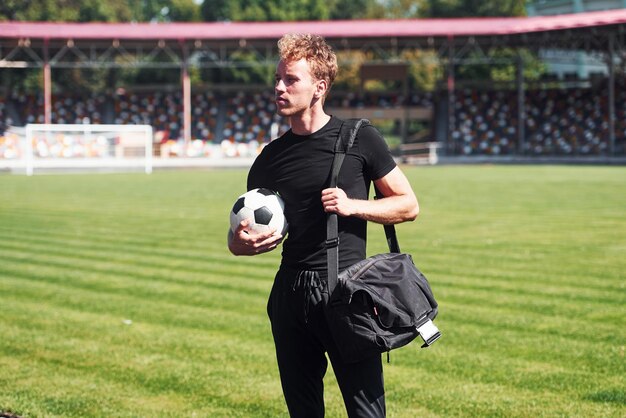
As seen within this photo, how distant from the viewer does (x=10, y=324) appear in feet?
28.8

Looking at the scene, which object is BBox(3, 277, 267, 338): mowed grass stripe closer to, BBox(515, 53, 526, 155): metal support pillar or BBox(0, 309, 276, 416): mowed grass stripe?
BBox(0, 309, 276, 416): mowed grass stripe

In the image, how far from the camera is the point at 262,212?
410 cm

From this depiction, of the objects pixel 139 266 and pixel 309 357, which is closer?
pixel 309 357

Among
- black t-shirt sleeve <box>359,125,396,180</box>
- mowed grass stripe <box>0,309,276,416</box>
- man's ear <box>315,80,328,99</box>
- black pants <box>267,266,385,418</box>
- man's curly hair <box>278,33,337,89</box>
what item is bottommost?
mowed grass stripe <box>0,309,276,416</box>

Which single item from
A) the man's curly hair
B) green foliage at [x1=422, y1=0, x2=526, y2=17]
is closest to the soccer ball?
the man's curly hair

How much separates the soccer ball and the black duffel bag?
0.26 metres

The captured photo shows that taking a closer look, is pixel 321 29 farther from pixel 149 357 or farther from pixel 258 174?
pixel 258 174

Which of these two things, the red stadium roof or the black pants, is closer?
the black pants

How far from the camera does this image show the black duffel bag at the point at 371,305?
388 cm

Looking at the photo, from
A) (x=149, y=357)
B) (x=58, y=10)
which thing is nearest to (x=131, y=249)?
(x=149, y=357)

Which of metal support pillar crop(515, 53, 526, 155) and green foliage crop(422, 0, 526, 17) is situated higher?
green foliage crop(422, 0, 526, 17)

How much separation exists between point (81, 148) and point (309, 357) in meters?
42.1

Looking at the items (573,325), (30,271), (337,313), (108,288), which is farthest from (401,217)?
(30,271)

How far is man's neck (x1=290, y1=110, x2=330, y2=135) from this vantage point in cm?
409
